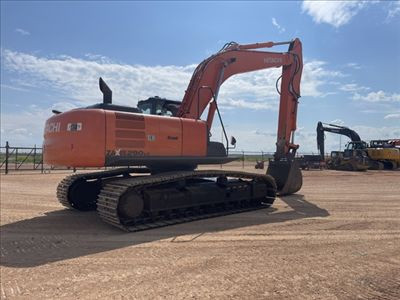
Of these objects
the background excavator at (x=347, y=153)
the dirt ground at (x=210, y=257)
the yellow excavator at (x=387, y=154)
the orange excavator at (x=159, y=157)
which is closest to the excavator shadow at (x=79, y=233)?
the dirt ground at (x=210, y=257)

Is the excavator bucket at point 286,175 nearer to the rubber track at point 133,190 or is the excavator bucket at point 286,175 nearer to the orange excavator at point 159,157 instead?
the orange excavator at point 159,157

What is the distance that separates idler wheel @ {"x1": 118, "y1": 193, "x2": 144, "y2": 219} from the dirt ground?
453 millimetres

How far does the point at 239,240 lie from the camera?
7402 mm

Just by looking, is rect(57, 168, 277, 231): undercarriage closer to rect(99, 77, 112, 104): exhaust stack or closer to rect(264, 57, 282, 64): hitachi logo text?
rect(99, 77, 112, 104): exhaust stack

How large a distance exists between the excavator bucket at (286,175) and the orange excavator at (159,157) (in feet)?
0.16

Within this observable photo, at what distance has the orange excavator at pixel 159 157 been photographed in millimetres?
8414

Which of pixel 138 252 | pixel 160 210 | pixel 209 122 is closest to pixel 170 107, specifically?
pixel 209 122

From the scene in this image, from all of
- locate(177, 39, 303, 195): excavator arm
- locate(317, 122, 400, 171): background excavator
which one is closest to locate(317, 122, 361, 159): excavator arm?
locate(317, 122, 400, 171): background excavator

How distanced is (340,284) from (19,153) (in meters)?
25.8

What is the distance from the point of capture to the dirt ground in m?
5.00

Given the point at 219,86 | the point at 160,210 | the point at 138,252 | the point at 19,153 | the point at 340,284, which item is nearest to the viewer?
the point at 340,284

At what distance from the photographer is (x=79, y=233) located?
321 inches

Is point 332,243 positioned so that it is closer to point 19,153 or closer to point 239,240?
point 239,240

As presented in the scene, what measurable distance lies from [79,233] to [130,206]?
3.72 feet
